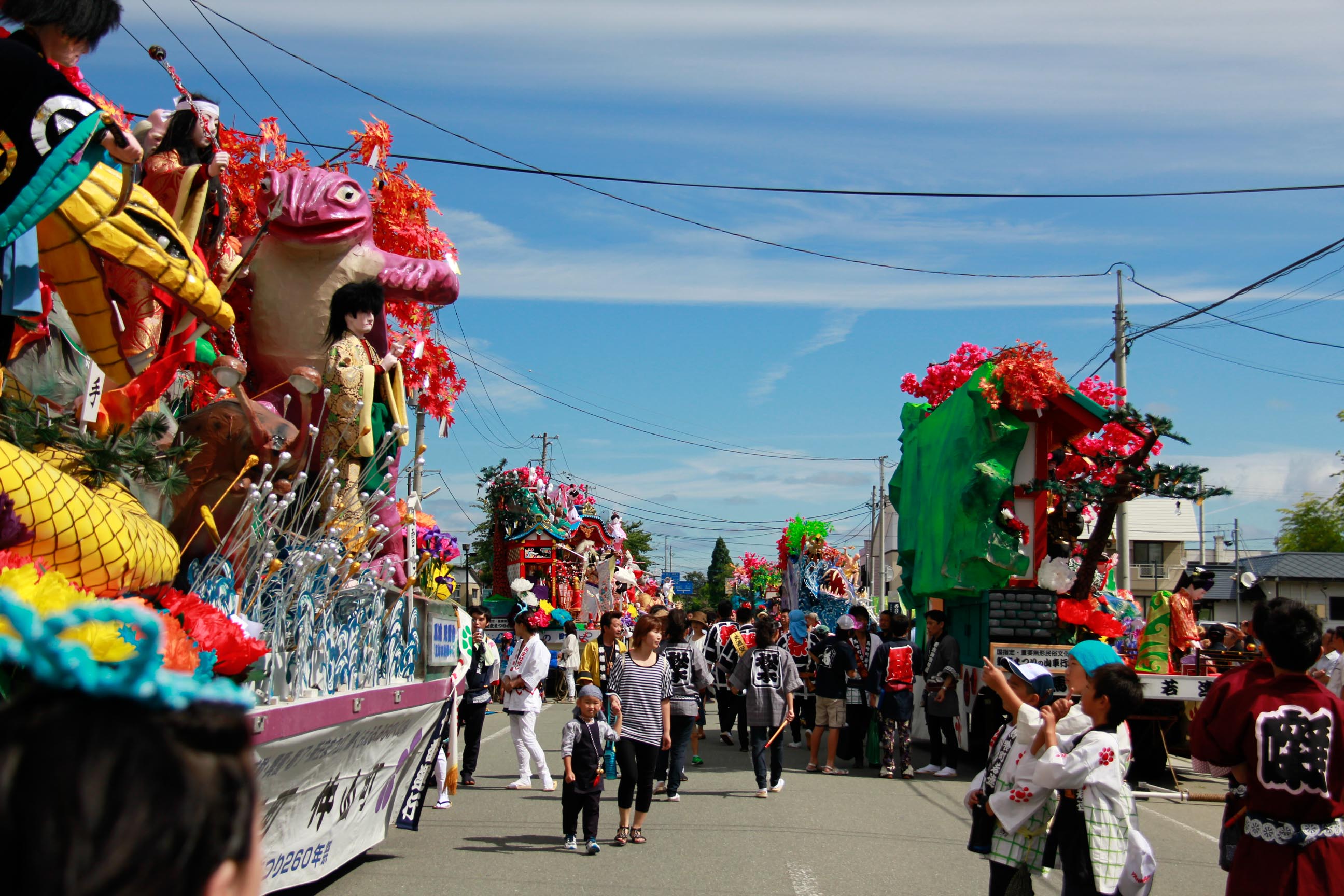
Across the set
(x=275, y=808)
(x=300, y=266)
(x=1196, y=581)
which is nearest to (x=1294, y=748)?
(x=275, y=808)

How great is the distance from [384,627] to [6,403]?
3.29 meters

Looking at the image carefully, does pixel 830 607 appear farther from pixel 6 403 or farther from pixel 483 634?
pixel 6 403

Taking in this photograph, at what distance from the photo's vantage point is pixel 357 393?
298 inches

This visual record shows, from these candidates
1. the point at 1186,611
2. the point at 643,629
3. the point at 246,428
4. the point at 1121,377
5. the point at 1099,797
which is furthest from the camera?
the point at 1121,377

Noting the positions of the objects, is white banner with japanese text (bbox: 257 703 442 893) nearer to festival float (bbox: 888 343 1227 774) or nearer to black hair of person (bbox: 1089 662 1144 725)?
black hair of person (bbox: 1089 662 1144 725)

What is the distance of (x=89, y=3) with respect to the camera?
453 centimetres

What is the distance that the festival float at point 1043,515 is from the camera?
13086 millimetres

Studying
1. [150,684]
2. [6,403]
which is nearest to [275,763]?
[6,403]

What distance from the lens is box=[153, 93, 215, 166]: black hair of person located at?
20.2 ft

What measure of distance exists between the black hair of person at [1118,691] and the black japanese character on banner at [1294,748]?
476 mm

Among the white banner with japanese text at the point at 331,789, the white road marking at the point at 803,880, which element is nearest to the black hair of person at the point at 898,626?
the white road marking at the point at 803,880

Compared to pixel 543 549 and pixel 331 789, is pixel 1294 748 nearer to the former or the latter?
pixel 331 789

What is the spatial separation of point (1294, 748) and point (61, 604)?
4273mm

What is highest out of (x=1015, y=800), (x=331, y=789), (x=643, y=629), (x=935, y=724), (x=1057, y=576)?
(x=1057, y=576)
